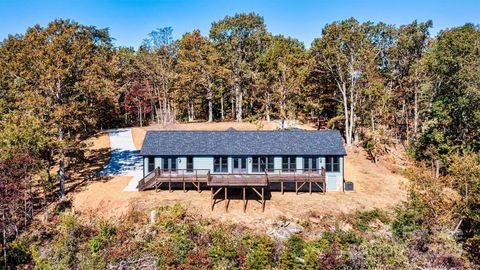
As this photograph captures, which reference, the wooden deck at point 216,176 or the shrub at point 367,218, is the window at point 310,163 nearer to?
the wooden deck at point 216,176

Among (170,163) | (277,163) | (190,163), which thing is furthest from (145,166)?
(277,163)

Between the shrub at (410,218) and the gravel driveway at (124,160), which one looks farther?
the gravel driveway at (124,160)

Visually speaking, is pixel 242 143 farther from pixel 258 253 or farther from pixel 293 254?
pixel 293 254

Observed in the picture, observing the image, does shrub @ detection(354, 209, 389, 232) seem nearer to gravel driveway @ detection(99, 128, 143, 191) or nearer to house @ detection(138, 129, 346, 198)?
house @ detection(138, 129, 346, 198)

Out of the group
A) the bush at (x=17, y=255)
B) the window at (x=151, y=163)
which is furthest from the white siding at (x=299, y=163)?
the bush at (x=17, y=255)

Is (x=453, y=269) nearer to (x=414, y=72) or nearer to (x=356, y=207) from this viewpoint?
(x=356, y=207)

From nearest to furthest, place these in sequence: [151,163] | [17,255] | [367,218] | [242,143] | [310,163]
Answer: [17,255] < [367,218] < [310,163] < [151,163] < [242,143]

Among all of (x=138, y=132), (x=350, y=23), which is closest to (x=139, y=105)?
(x=138, y=132)
